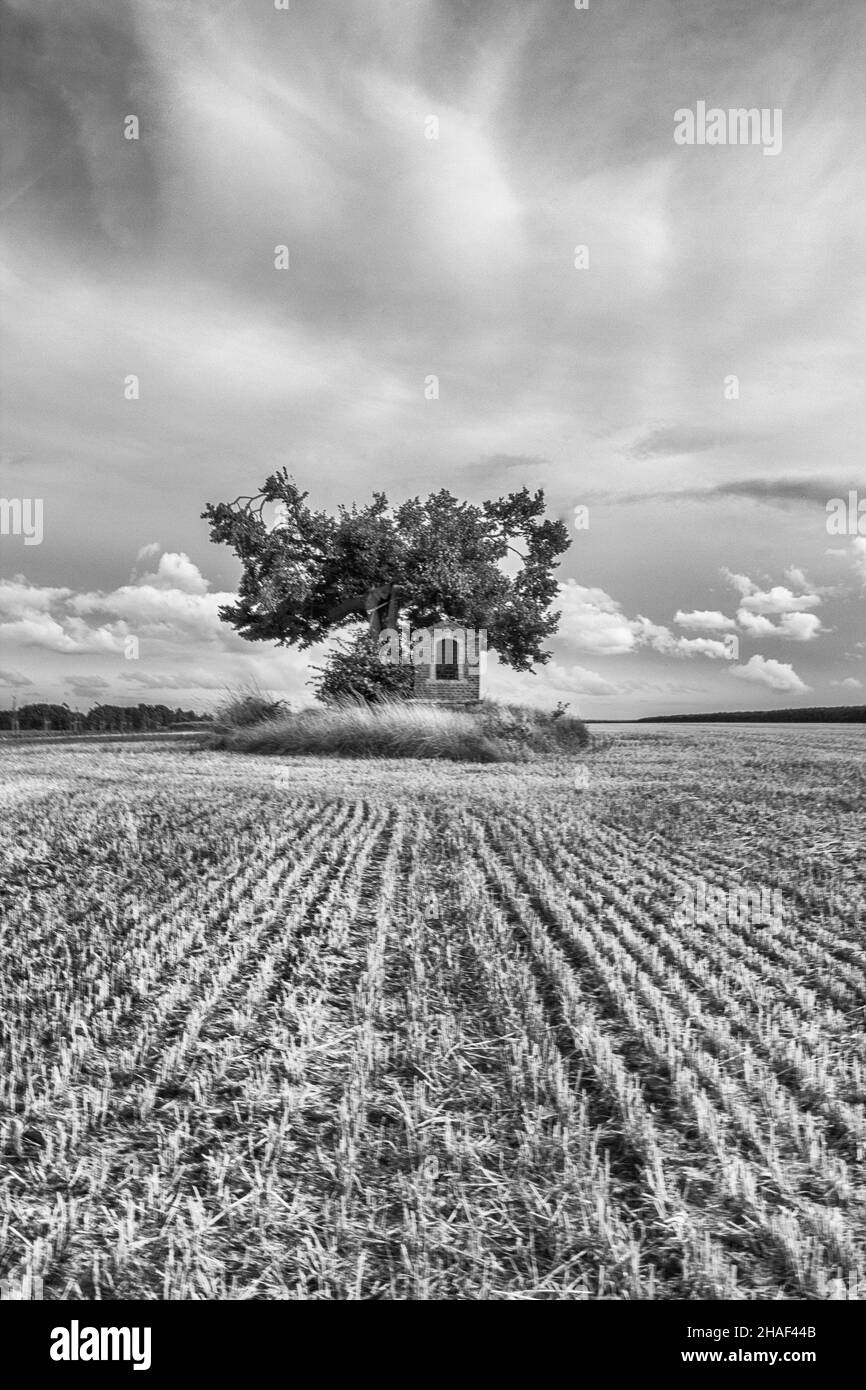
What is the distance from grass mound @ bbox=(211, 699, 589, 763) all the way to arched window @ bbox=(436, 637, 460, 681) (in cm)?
602

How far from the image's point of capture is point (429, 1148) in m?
2.49

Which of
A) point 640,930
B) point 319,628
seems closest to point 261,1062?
point 640,930

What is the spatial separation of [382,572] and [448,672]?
10.9 feet

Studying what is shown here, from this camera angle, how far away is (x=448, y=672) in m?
24.4

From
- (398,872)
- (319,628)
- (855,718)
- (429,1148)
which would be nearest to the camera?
(429,1148)

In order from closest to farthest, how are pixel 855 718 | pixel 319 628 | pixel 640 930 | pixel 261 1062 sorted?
pixel 261 1062 → pixel 640 930 → pixel 319 628 → pixel 855 718

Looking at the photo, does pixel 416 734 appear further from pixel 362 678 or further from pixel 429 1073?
pixel 429 1073

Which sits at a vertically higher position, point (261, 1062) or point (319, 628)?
point (319, 628)

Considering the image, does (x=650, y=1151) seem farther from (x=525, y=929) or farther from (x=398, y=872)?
(x=398, y=872)

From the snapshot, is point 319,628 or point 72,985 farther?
point 319,628
